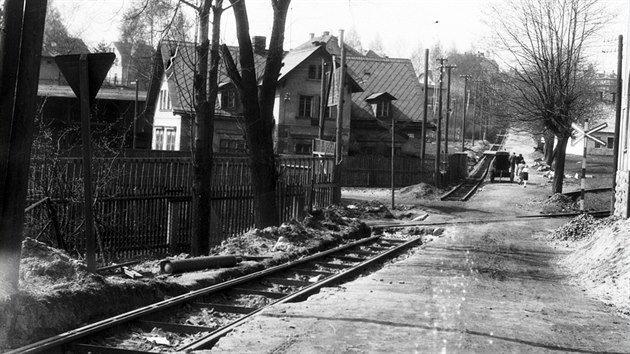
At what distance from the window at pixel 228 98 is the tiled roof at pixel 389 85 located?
39.1ft

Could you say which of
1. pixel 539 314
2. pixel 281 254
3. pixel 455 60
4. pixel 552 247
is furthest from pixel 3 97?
pixel 455 60

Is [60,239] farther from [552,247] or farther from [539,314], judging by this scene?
[552,247]

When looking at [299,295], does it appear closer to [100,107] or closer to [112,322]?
[112,322]

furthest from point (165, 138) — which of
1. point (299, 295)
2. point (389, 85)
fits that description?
point (299, 295)

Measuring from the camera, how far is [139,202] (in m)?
18.4

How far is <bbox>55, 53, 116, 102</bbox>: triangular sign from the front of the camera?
9.08 m

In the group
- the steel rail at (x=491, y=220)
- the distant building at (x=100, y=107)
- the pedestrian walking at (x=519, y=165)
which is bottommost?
the steel rail at (x=491, y=220)

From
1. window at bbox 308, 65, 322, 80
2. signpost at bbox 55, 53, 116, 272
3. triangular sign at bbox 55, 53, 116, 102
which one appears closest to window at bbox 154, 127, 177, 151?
window at bbox 308, 65, 322, 80

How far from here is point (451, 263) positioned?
51.8ft

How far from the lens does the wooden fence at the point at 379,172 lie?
52344 mm

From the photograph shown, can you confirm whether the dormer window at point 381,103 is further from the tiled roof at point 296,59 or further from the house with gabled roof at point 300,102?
the tiled roof at point 296,59

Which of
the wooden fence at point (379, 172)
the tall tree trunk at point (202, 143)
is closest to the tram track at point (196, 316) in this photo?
the tall tree trunk at point (202, 143)

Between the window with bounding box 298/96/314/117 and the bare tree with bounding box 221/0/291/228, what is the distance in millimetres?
34924

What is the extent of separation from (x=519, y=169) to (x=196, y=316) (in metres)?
51.5
